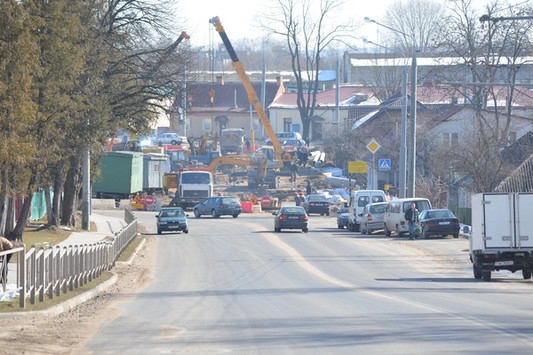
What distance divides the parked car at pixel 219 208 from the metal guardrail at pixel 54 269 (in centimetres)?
3882

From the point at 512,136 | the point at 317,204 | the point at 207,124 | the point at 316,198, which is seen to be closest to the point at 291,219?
the point at 317,204

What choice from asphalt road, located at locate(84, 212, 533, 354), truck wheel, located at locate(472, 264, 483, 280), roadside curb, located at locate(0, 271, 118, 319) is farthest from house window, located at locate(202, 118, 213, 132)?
roadside curb, located at locate(0, 271, 118, 319)

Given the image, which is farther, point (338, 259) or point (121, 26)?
point (121, 26)

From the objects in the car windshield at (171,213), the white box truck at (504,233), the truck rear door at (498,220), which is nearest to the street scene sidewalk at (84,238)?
the car windshield at (171,213)

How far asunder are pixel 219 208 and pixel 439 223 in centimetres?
2349

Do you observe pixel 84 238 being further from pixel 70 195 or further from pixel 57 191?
pixel 70 195

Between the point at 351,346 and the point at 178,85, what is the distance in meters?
35.8

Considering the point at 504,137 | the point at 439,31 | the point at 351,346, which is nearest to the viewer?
the point at 351,346

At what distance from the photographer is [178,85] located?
4831cm

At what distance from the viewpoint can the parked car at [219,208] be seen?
224 ft

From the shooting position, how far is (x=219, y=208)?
68438mm

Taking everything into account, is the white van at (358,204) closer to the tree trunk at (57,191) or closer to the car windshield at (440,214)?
the car windshield at (440,214)

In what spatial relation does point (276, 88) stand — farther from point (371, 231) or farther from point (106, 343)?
point (106, 343)

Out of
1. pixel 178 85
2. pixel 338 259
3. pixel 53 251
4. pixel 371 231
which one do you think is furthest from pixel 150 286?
pixel 371 231
